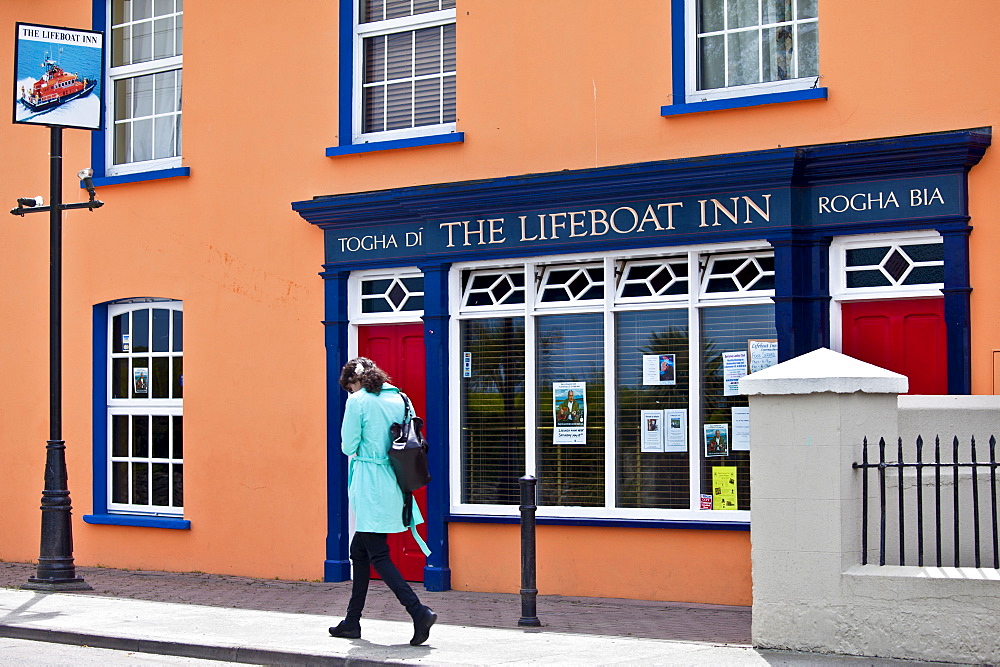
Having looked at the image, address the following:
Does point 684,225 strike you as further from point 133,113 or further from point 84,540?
point 84,540

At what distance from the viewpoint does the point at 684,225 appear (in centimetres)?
1027

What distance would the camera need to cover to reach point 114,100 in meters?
13.6

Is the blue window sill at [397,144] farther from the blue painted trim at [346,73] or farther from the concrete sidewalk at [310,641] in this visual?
the concrete sidewalk at [310,641]

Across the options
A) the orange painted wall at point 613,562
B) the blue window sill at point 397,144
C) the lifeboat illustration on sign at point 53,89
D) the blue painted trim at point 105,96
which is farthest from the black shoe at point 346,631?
the blue painted trim at point 105,96

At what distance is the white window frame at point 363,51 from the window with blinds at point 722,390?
3176mm

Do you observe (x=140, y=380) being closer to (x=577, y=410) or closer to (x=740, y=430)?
(x=577, y=410)

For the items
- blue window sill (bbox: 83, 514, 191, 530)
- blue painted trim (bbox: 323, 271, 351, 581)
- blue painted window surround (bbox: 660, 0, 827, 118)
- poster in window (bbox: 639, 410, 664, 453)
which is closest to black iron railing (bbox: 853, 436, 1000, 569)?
poster in window (bbox: 639, 410, 664, 453)

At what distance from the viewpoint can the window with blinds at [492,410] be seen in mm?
11203

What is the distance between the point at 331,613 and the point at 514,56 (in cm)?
481

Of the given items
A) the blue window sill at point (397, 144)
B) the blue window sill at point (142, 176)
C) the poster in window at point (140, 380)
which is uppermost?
the blue window sill at point (397, 144)

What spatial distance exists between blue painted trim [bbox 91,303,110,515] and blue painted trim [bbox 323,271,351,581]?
2.87m

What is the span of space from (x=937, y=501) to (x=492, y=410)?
4.59m

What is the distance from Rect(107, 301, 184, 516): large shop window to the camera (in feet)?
43.2

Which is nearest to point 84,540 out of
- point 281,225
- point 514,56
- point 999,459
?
point 281,225
